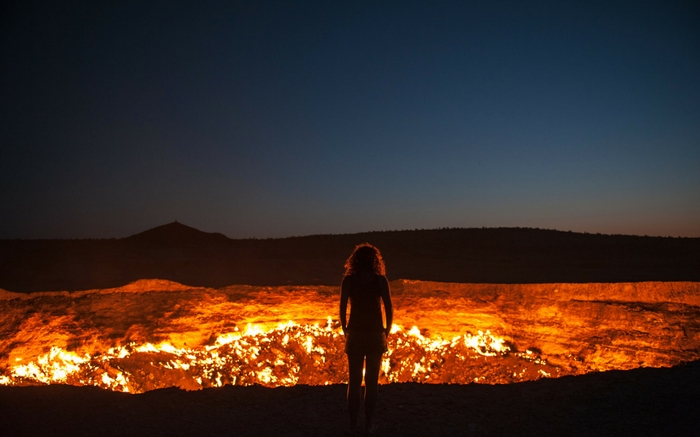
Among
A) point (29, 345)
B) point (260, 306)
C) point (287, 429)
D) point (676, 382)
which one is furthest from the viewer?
point (260, 306)

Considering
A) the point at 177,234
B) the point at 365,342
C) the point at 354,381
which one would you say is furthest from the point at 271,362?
the point at 177,234

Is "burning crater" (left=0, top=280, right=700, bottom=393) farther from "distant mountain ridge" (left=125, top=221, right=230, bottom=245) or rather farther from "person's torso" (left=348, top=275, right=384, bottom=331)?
"distant mountain ridge" (left=125, top=221, right=230, bottom=245)

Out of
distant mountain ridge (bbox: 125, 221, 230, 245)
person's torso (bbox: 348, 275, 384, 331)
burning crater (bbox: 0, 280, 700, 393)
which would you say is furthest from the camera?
distant mountain ridge (bbox: 125, 221, 230, 245)

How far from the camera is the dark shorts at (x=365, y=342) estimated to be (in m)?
3.49

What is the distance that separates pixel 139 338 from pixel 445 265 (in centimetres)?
811

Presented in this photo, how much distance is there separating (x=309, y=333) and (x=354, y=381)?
4.88 metres

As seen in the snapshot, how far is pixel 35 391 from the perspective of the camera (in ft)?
14.8

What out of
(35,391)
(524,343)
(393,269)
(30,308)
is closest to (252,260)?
(393,269)

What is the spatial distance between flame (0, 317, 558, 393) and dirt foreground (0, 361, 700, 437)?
3.23 meters

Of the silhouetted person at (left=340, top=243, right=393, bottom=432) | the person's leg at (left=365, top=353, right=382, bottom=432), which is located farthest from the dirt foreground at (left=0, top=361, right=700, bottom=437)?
the silhouetted person at (left=340, top=243, right=393, bottom=432)

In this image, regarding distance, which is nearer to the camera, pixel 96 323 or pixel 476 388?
pixel 476 388

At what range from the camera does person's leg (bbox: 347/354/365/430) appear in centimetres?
359

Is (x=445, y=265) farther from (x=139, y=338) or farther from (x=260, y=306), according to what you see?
(x=139, y=338)

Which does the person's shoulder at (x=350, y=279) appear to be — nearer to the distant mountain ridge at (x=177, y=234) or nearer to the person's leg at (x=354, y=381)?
the person's leg at (x=354, y=381)
